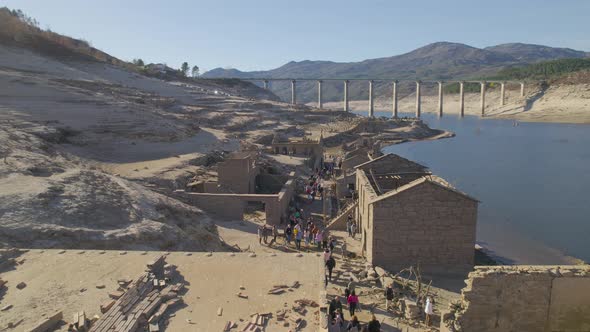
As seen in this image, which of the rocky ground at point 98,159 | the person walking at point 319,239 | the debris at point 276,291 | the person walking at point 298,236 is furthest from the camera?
the person walking at point 319,239

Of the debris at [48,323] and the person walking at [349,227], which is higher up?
the debris at [48,323]

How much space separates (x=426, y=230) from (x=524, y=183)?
38.2 meters

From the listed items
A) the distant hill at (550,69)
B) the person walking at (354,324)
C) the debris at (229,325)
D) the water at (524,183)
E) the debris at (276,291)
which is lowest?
the water at (524,183)

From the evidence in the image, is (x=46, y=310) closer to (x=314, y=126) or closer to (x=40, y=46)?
(x=40, y=46)

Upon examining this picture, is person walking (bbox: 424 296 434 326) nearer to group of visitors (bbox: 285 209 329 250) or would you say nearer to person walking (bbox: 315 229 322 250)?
group of visitors (bbox: 285 209 329 250)

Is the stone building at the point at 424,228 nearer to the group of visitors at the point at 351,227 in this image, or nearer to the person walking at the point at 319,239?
the person walking at the point at 319,239

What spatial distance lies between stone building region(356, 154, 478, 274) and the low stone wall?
580cm

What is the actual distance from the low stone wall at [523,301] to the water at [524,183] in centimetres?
1627

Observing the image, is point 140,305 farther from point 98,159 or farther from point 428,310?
point 98,159

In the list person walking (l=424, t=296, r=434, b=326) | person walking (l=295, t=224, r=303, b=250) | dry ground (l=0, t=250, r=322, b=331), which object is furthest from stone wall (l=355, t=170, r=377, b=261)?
dry ground (l=0, t=250, r=322, b=331)

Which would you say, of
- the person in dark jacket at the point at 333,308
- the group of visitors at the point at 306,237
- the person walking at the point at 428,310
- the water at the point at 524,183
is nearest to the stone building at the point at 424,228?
the group of visitors at the point at 306,237

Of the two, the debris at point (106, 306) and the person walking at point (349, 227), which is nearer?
the debris at point (106, 306)

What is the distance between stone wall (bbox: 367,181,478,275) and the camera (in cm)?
1844

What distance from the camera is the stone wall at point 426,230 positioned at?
60.5 feet
